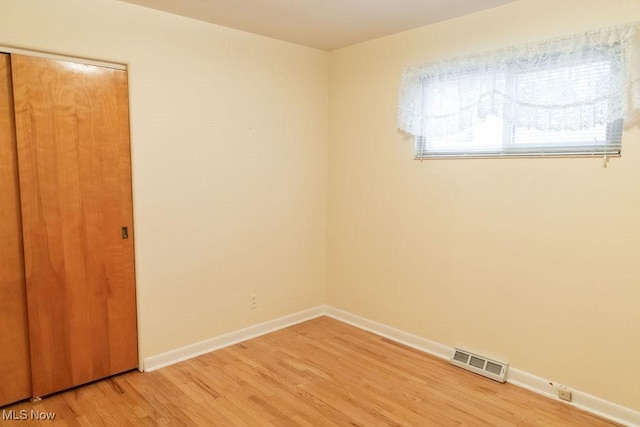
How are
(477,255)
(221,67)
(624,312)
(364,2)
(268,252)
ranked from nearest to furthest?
(624,312), (364,2), (477,255), (221,67), (268,252)

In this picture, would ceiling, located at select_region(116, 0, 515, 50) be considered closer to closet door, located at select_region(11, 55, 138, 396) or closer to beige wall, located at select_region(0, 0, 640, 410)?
beige wall, located at select_region(0, 0, 640, 410)

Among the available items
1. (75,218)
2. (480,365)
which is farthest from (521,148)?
(75,218)

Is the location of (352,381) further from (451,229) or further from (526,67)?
(526,67)

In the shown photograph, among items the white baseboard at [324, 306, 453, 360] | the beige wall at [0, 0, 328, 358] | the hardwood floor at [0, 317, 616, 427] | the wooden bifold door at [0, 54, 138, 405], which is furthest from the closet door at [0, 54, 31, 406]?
the white baseboard at [324, 306, 453, 360]

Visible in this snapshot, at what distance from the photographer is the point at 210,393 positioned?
264 cm

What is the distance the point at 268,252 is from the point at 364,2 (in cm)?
210

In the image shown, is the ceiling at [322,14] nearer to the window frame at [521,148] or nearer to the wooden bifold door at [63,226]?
the window frame at [521,148]

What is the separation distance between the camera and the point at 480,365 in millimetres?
2908

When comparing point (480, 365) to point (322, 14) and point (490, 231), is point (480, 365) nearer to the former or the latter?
point (490, 231)

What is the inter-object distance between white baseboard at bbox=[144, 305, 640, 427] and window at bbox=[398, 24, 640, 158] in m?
→ 1.46

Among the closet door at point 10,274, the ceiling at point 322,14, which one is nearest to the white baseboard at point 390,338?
the closet door at point 10,274

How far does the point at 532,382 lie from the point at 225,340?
7.41 ft

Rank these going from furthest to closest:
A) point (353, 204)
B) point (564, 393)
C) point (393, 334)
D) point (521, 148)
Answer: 1. point (353, 204)
2. point (393, 334)
3. point (521, 148)
4. point (564, 393)

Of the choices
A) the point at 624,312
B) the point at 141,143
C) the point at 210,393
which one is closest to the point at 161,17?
the point at 141,143
